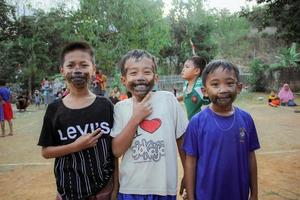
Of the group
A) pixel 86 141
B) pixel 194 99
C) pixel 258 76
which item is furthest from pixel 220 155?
pixel 258 76

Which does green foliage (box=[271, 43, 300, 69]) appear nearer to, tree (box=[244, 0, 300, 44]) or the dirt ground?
tree (box=[244, 0, 300, 44])

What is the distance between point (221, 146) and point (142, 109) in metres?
0.48

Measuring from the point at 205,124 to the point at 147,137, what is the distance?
0.34 meters

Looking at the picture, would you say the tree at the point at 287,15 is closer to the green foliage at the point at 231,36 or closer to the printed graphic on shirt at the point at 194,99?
the printed graphic on shirt at the point at 194,99

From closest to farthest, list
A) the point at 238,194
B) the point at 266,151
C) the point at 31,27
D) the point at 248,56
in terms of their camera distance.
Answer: the point at 238,194 < the point at 266,151 < the point at 31,27 < the point at 248,56

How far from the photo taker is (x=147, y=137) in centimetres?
208

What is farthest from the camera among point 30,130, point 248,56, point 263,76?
point 248,56

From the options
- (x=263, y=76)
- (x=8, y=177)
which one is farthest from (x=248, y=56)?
(x=8, y=177)

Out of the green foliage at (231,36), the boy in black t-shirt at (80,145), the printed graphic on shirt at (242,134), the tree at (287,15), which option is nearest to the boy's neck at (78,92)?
the boy in black t-shirt at (80,145)

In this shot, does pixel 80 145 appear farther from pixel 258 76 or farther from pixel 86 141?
pixel 258 76

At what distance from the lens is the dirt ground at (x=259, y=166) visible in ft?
14.9

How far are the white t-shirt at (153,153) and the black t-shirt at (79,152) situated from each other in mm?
97

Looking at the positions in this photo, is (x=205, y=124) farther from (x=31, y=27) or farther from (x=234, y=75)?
(x=31, y=27)

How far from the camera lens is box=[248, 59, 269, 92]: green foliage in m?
21.8
